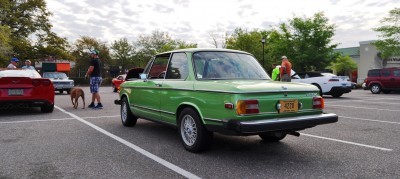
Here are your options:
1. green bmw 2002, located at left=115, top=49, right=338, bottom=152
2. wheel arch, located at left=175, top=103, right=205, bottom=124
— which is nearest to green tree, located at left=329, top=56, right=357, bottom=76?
green bmw 2002, located at left=115, top=49, right=338, bottom=152

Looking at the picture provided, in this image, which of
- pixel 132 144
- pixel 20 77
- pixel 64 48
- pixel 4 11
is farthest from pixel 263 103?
pixel 64 48

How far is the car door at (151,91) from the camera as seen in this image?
18.2 ft

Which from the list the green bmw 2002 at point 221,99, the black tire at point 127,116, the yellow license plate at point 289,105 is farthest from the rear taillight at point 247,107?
the black tire at point 127,116

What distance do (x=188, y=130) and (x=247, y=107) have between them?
1153 mm

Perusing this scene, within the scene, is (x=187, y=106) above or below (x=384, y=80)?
below

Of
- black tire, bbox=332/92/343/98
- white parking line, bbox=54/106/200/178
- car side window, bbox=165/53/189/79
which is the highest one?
car side window, bbox=165/53/189/79

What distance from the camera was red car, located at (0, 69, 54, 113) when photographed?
27.5ft

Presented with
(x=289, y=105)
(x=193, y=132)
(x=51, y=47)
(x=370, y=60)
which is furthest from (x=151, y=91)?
(x=370, y=60)

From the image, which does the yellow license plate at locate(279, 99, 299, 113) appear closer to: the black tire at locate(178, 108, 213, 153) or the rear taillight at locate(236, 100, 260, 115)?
the rear taillight at locate(236, 100, 260, 115)

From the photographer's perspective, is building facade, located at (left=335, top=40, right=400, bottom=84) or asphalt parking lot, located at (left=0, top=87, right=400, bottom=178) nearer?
asphalt parking lot, located at (left=0, top=87, right=400, bottom=178)

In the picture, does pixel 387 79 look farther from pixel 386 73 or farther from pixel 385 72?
pixel 385 72

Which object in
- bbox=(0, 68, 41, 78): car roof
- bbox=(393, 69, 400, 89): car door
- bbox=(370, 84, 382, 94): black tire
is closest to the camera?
bbox=(0, 68, 41, 78): car roof

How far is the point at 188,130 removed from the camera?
15.4ft

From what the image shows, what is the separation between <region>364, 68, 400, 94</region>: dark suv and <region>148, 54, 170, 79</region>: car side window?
1876 cm
